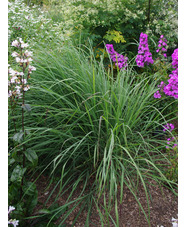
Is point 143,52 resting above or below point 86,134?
above

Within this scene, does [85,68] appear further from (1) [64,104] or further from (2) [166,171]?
(2) [166,171]

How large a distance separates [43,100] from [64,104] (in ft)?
0.70

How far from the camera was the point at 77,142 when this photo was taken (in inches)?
66.9

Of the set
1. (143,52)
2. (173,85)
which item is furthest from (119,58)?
(173,85)

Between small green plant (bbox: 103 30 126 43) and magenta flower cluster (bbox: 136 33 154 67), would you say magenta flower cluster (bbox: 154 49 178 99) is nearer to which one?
magenta flower cluster (bbox: 136 33 154 67)

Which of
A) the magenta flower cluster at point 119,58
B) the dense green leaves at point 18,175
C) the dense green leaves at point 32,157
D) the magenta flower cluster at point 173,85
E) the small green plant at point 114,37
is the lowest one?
the dense green leaves at point 18,175

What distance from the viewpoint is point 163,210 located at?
1.88m

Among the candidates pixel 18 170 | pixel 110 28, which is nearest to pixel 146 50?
pixel 110 28

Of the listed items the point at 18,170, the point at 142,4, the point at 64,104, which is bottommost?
the point at 18,170

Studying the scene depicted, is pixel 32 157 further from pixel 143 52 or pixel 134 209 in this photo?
pixel 143 52


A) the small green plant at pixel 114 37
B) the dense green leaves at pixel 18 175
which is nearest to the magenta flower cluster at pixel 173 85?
the small green plant at pixel 114 37

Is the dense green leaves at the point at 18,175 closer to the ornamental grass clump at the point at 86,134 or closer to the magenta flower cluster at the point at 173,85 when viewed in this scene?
the ornamental grass clump at the point at 86,134

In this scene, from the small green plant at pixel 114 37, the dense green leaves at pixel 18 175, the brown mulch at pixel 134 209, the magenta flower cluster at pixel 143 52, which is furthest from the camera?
the small green plant at pixel 114 37

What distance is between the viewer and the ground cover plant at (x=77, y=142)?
155 cm
